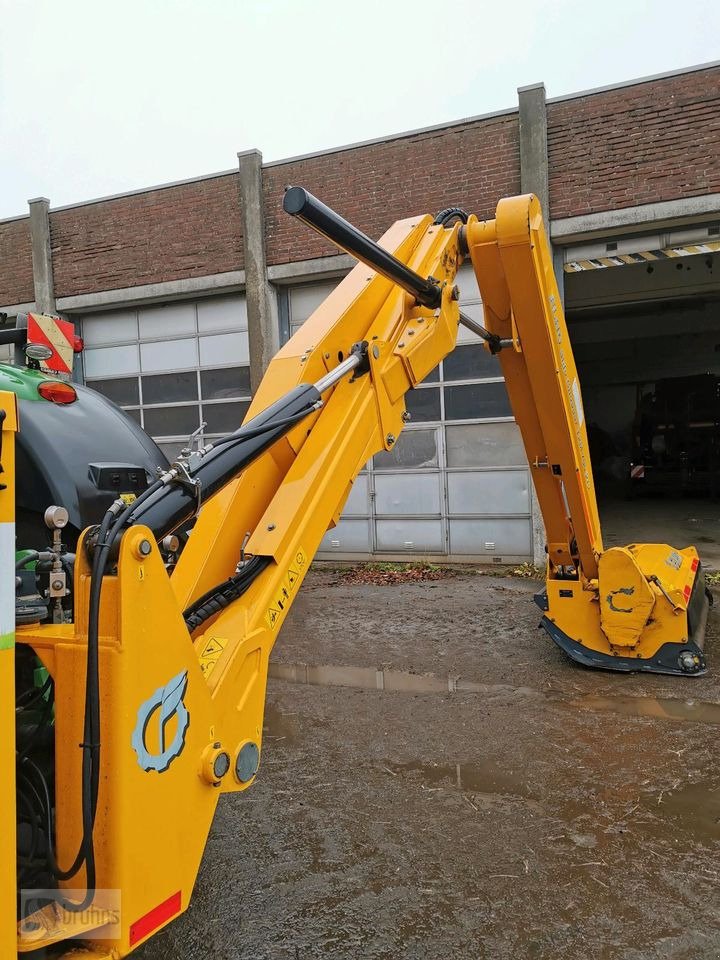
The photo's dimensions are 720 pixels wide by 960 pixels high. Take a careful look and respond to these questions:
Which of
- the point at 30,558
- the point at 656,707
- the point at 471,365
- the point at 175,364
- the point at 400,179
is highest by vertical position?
the point at 400,179

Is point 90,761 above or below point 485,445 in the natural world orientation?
below

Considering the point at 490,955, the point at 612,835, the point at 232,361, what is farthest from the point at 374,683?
the point at 232,361

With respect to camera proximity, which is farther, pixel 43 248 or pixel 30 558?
pixel 43 248

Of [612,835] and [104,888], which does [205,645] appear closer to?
[104,888]

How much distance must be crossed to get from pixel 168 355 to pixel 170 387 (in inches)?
20.2

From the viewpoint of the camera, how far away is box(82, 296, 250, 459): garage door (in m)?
11.5

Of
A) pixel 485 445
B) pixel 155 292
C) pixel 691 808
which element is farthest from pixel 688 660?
pixel 155 292

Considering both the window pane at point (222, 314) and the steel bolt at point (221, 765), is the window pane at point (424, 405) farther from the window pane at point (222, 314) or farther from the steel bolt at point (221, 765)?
the steel bolt at point (221, 765)

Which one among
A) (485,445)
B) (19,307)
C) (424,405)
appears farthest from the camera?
(19,307)

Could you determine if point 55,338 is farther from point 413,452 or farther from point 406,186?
point 406,186

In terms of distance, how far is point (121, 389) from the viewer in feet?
40.6

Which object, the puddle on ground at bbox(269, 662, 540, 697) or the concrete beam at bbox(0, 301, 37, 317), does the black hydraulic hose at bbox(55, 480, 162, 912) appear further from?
the concrete beam at bbox(0, 301, 37, 317)

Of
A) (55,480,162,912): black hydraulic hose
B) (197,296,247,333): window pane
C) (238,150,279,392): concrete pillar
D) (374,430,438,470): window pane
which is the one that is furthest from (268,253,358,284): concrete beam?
(55,480,162,912): black hydraulic hose

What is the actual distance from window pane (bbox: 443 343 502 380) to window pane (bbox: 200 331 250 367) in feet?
Result: 10.4
